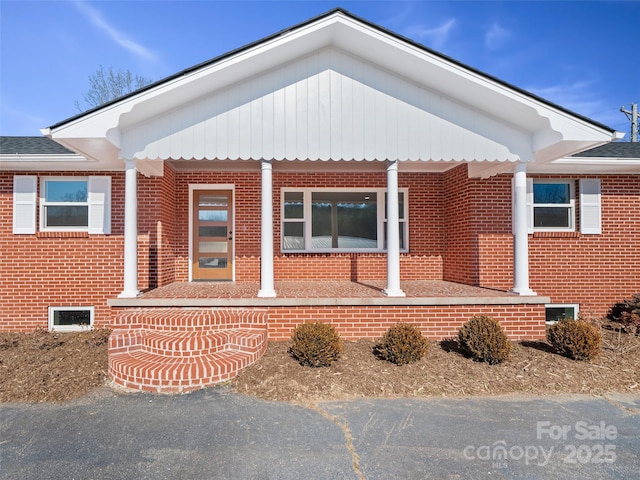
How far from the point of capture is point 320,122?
20.4 feet

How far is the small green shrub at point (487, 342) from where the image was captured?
5121 millimetres

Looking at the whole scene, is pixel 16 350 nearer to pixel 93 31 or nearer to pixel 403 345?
pixel 403 345

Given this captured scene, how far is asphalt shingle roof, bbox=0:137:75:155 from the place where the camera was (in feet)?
23.6

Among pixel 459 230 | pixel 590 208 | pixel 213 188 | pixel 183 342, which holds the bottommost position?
pixel 183 342

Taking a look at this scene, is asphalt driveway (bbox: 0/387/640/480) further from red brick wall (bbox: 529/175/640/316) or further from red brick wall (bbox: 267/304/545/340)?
red brick wall (bbox: 529/175/640/316)

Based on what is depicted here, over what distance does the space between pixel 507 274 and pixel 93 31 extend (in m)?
15.2

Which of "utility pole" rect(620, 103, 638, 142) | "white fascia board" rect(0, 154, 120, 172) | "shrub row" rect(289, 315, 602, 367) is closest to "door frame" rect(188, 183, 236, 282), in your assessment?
"white fascia board" rect(0, 154, 120, 172)

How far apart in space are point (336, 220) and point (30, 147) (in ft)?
22.8

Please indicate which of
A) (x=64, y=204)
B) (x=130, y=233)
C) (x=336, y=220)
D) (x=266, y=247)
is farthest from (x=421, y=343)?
(x=64, y=204)

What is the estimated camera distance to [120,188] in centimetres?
789

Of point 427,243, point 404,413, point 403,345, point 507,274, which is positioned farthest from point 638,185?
point 404,413

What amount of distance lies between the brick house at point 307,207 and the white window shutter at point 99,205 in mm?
31

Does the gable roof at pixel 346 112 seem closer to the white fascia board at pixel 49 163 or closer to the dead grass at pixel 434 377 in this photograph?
the white fascia board at pixel 49 163

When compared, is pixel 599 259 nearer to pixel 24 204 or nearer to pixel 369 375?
pixel 369 375
